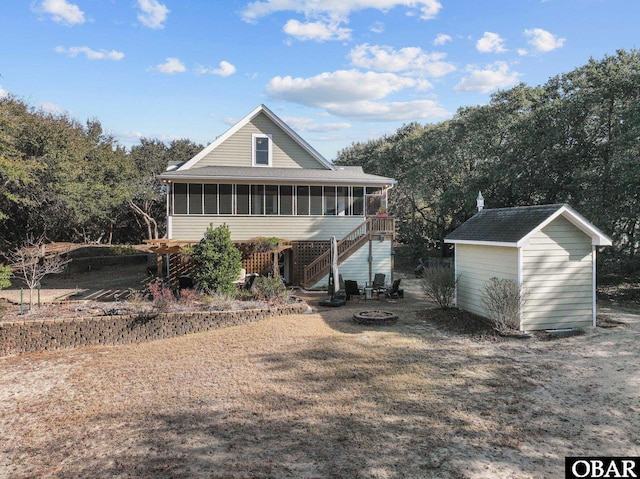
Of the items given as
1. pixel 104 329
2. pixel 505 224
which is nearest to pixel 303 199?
pixel 505 224

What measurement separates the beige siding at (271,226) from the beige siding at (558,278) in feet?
32.6

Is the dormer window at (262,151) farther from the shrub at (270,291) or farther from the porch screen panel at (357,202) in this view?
the shrub at (270,291)

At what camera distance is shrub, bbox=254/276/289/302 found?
12547 mm

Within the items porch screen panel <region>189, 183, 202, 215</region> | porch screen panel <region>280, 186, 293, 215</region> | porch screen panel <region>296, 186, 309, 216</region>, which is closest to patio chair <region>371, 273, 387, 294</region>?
porch screen panel <region>296, 186, 309, 216</region>

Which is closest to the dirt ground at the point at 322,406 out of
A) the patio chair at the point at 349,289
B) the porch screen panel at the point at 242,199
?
the patio chair at the point at 349,289

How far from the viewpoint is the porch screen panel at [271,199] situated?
60.3 feet

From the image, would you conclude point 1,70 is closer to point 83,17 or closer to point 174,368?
point 83,17

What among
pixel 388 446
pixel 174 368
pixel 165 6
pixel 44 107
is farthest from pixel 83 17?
pixel 44 107

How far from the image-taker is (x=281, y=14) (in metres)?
→ 17.4

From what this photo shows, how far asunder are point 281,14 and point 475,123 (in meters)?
14.0

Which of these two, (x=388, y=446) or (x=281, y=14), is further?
(x=281, y=14)

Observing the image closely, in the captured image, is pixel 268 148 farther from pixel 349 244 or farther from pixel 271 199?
pixel 349 244

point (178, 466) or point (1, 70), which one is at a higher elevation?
point (1, 70)

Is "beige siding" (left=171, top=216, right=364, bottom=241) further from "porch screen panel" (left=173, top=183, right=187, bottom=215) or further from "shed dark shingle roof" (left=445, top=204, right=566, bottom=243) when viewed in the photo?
"shed dark shingle roof" (left=445, top=204, right=566, bottom=243)
